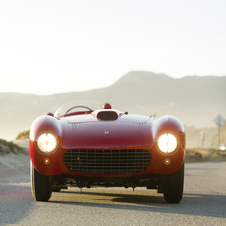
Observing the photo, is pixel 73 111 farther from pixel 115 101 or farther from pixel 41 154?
pixel 115 101

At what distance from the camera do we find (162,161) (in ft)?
17.6

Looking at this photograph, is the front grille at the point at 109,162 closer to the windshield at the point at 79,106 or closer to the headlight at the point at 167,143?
the headlight at the point at 167,143

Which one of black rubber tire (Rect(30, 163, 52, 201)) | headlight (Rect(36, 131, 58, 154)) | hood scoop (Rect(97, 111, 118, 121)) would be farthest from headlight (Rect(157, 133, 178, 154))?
black rubber tire (Rect(30, 163, 52, 201))

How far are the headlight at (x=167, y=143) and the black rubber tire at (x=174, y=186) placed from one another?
0.33 m

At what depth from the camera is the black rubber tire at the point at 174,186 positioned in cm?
→ 548

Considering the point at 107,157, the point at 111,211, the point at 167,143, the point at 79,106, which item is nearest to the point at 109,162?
the point at 107,157

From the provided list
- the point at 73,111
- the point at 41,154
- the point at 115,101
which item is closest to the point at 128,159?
the point at 41,154

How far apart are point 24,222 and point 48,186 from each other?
4.58ft

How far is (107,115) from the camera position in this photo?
6.33 m

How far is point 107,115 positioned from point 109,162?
119 centimetres

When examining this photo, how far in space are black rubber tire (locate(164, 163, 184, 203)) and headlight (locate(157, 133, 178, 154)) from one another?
33 centimetres

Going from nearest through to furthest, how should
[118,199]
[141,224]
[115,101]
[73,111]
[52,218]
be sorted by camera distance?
[141,224] → [52,218] → [118,199] → [73,111] → [115,101]

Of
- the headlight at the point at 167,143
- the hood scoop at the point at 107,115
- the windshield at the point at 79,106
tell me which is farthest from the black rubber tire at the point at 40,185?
the windshield at the point at 79,106

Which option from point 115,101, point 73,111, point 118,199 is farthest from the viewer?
point 115,101
